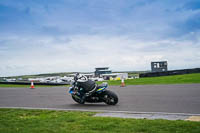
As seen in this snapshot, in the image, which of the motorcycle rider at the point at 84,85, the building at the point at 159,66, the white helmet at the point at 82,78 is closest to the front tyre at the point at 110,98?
the motorcycle rider at the point at 84,85

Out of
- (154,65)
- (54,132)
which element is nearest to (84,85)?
(54,132)

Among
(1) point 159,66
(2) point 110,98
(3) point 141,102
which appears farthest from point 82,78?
(1) point 159,66

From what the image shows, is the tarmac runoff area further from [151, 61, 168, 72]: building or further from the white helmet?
[151, 61, 168, 72]: building

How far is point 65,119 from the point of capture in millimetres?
7715

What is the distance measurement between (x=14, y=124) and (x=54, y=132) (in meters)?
1.76

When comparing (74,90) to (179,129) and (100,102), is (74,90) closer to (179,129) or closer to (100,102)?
(100,102)

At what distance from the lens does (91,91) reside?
11.4 metres

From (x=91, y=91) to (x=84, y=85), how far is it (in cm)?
44

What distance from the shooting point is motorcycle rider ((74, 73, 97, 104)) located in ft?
37.4

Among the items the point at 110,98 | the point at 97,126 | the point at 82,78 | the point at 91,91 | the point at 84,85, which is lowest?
the point at 97,126

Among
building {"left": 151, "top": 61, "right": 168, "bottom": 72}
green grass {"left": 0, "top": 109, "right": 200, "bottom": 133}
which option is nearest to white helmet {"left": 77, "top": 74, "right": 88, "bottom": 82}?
green grass {"left": 0, "top": 109, "right": 200, "bottom": 133}

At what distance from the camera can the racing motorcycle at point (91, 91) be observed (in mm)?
11195

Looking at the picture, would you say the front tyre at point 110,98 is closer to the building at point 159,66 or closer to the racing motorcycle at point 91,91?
the racing motorcycle at point 91,91

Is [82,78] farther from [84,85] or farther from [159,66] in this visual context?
[159,66]
